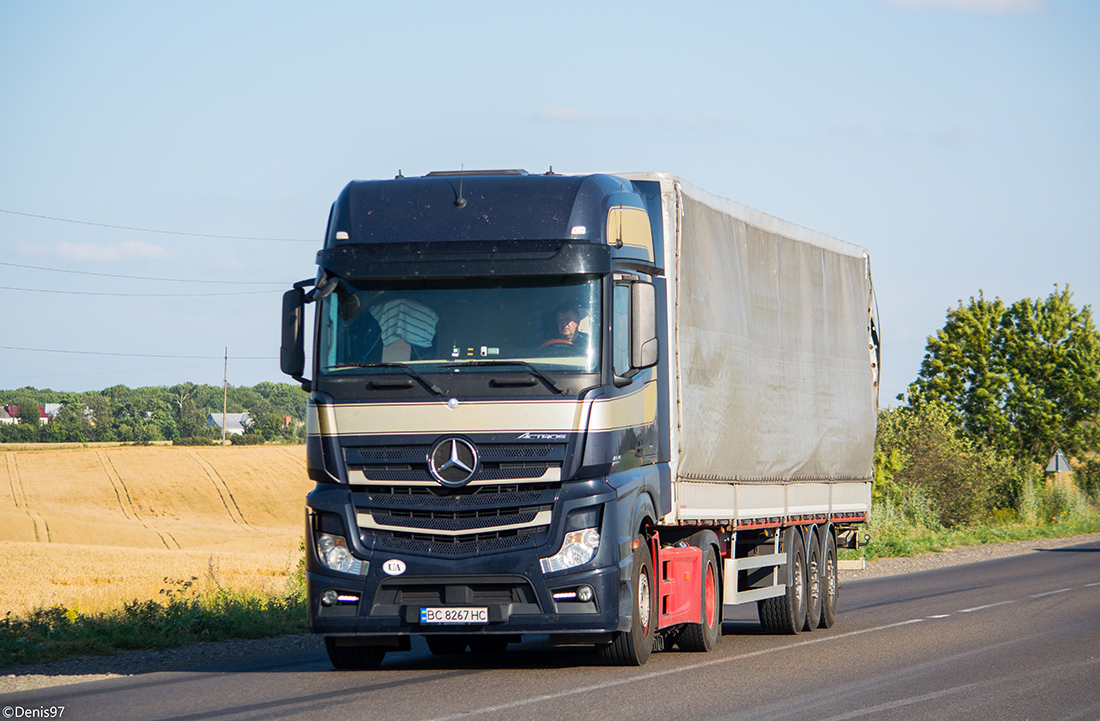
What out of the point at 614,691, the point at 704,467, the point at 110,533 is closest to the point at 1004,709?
the point at 614,691

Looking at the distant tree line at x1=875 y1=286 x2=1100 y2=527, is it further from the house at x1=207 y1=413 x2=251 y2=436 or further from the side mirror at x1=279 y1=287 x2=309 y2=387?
the house at x1=207 y1=413 x2=251 y2=436

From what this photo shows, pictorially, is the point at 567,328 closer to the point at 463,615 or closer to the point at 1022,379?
the point at 463,615

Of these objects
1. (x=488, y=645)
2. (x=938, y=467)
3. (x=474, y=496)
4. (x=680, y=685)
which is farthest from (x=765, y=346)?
(x=938, y=467)

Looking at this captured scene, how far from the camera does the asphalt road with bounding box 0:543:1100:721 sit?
28.3 ft

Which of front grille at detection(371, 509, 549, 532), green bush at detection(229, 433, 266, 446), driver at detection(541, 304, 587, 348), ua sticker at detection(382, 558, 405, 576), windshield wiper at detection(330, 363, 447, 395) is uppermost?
green bush at detection(229, 433, 266, 446)

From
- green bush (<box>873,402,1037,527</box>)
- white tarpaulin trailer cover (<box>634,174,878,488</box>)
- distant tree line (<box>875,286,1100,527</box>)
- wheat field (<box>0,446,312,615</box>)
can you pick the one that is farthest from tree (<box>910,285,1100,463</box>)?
white tarpaulin trailer cover (<box>634,174,878,488</box>)

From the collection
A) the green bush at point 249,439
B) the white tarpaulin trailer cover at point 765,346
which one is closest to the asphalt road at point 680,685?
the white tarpaulin trailer cover at point 765,346

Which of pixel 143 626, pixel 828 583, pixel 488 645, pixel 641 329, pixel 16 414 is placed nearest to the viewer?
pixel 641 329

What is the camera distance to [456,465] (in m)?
9.87

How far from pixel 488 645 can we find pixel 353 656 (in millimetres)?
2202

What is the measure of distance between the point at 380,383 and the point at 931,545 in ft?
98.2

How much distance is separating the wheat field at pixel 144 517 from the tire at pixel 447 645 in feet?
38.3

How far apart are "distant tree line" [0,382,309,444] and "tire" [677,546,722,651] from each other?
9750 centimetres

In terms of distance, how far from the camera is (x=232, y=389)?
155625 mm
